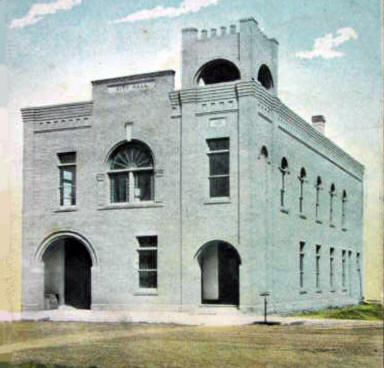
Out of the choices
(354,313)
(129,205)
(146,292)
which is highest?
(129,205)

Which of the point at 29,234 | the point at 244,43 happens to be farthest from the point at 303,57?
the point at 29,234

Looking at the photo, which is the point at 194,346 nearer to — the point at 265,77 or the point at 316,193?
the point at 316,193

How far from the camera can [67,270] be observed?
19.6 m

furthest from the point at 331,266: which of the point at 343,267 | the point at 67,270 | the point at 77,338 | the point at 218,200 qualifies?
the point at 67,270

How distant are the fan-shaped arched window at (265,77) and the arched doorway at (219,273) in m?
4.07

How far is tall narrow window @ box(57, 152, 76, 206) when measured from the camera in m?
18.5

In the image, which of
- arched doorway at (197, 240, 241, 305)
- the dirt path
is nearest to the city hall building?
arched doorway at (197, 240, 241, 305)

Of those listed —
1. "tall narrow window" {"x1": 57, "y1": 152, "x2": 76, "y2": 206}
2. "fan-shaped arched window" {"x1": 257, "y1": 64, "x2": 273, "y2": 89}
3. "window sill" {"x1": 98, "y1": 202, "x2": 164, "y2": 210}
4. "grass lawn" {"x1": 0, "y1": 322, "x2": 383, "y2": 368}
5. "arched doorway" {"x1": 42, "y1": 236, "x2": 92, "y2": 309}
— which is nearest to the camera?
"grass lawn" {"x1": 0, "y1": 322, "x2": 383, "y2": 368}

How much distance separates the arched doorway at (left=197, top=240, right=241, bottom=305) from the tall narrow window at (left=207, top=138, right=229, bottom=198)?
146 cm

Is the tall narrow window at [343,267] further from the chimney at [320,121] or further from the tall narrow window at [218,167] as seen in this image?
the tall narrow window at [218,167]

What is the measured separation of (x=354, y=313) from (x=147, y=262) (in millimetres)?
5097

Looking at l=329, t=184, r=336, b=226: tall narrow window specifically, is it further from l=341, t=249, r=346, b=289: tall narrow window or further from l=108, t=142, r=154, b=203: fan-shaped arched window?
l=108, t=142, r=154, b=203: fan-shaped arched window

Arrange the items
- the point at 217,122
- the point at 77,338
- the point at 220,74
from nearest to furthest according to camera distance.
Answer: the point at 77,338 < the point at 217,122 < the point at 220,74

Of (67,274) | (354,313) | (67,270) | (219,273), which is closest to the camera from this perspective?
(354,313)
